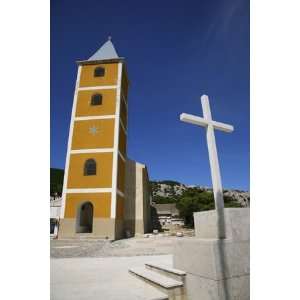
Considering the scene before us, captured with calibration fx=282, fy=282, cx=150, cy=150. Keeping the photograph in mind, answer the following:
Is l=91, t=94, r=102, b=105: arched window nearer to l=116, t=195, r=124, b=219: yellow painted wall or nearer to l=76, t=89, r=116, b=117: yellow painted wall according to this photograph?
l=76, t=89, r=116, b=117: yellow painted wall

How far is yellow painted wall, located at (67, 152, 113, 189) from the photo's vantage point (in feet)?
30.4

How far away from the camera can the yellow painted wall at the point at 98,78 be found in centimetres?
1041

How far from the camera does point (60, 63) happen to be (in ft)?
6.71

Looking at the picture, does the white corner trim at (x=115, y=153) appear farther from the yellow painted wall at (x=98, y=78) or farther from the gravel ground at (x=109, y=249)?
the gravel ground at (x=109, y=249)

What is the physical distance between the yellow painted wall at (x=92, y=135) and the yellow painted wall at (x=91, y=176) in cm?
34

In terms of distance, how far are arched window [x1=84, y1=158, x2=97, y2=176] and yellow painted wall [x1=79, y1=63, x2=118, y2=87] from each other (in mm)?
2933

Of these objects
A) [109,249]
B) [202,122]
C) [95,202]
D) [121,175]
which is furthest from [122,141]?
[202,122]

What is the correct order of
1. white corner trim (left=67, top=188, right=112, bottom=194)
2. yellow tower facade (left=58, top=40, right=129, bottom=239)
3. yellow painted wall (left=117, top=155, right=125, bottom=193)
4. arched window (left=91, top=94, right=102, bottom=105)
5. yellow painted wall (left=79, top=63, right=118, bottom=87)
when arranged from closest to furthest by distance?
yellow tower facade (left=58, top=40, right=129, bottom=239), white corner trim (left=67, top=188, right=112, bottom=194), yellow painted wall (left=117, top=155, right=125, bottom=193), arched window (left=91, top=94, right=102, bottom=105), yellow painted wall (left=79, top=63, right=118, bottom=87)

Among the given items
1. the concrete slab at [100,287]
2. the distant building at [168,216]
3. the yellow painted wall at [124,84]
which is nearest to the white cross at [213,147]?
the concrete slab at [100,287]

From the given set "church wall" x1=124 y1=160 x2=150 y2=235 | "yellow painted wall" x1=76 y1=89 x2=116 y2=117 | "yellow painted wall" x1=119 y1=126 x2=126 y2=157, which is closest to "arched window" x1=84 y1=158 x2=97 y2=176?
"yellow painted wall" x1=119 y1=126 x2=126 y2=157

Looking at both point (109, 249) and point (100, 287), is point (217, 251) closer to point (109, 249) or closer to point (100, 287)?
point (100, 287)
